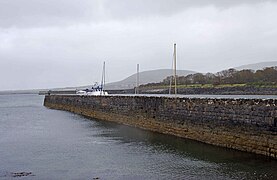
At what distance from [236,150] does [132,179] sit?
17.5ft

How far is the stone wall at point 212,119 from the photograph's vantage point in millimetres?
14547

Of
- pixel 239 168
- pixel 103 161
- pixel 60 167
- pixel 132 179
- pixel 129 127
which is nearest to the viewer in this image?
pixel 132 179

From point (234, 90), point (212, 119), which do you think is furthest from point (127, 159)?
point (234, 90)

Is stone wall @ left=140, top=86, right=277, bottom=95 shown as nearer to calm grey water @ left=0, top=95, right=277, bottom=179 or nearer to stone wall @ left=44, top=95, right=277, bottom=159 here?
stone wall @ left=44, top=95, right=277, bottom=159

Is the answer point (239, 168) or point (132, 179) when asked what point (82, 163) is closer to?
point (132, 179)

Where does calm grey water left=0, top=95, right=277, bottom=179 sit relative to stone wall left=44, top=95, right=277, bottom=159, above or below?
below

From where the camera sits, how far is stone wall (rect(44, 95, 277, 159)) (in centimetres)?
1455

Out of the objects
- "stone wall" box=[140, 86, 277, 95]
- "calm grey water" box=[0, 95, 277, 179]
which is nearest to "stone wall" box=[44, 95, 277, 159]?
"calm grey water" box=[0, 95, 277, 179]

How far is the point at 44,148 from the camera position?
18.6 meters

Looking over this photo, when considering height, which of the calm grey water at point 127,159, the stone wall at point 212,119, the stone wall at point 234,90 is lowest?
the calm grey water at point 127,159

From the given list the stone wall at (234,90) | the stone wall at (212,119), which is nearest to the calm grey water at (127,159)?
the stone wall at (212,119)

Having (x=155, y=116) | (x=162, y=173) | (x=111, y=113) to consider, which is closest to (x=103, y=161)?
(x=162, y=173)

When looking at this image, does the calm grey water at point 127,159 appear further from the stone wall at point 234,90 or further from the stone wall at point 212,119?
the stone wall at point 234,90

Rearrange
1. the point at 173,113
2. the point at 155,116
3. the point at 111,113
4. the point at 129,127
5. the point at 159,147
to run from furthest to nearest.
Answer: the point at 111,113
the point at 129,127
the point at 155,116
the point at 173,113
the point at 159,147
